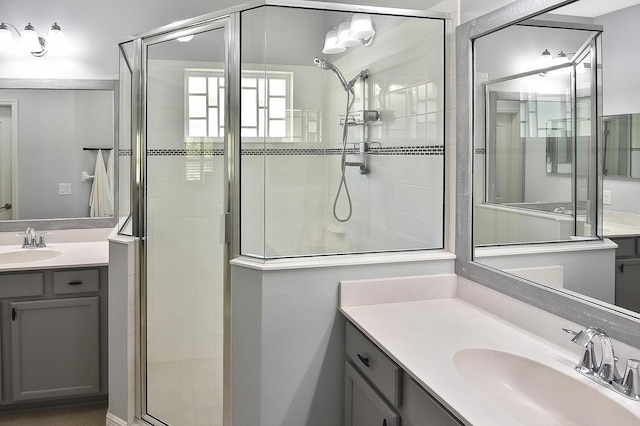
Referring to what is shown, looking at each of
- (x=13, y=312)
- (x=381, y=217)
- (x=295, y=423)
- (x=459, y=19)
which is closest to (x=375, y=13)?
(x=459, y=19)

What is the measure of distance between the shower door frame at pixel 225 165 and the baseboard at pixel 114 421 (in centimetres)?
8

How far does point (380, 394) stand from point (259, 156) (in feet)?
3.51

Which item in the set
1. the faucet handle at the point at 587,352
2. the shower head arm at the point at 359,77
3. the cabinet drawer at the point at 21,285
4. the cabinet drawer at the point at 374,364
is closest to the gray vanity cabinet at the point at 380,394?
the cabinet drawer at the point at 374,364

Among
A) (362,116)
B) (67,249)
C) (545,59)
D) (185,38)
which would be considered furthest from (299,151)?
(67,249)

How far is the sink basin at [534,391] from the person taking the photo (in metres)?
1.40

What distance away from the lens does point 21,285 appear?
2.89 meters

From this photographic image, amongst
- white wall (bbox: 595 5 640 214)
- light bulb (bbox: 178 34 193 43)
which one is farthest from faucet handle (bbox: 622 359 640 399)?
light bulb (bbox: 178 34 193 43)

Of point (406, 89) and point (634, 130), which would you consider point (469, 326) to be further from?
point (406, 89)

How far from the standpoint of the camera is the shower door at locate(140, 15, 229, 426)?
7.72ft

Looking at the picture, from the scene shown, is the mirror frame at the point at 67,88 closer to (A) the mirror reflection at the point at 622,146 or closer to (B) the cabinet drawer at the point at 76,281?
(B) the cabinet drawer at the point at 76,281

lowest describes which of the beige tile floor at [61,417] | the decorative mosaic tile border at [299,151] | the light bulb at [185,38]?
the beige tile floor at [61,417]

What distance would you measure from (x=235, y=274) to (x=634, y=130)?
1525 mm

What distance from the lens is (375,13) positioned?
234 centimetres

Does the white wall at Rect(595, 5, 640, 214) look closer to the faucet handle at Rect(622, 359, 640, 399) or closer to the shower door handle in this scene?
the faucet handle at Rect(622, 359, 640, 399)
